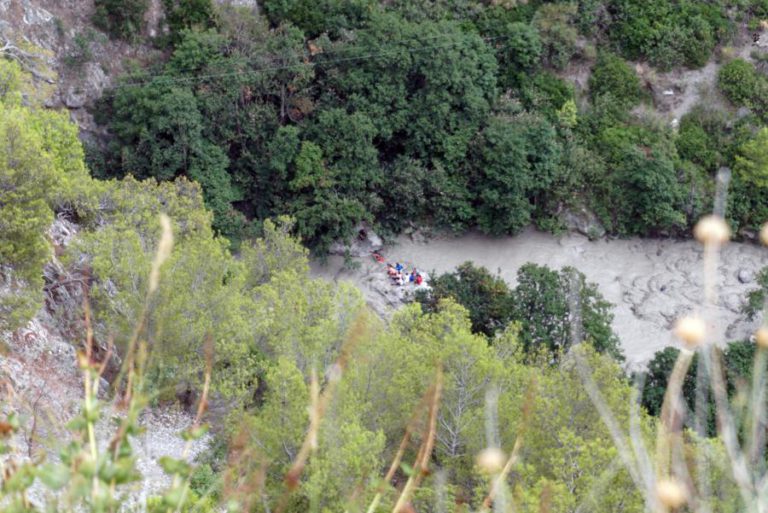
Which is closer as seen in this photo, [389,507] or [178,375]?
[389,507]

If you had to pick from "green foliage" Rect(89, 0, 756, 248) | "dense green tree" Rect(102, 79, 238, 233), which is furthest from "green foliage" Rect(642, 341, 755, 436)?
"dense green tree" Rect(102, 79, 238, 233)

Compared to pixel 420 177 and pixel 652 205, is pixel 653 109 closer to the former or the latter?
pixel 652 205

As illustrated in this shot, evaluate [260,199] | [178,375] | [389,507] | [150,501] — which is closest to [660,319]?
[260,199]

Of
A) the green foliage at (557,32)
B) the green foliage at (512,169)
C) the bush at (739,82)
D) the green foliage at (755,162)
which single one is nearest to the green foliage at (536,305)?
the green foliage at (512,169)

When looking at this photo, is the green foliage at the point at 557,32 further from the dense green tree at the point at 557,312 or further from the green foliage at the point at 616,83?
the dense green tree at the point at 557,312

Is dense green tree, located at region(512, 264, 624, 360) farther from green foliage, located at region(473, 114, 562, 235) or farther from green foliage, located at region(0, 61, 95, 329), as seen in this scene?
green foliage, located at region(0, 61, 95, 329)

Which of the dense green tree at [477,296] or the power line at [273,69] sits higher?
the power line at [273,69]
